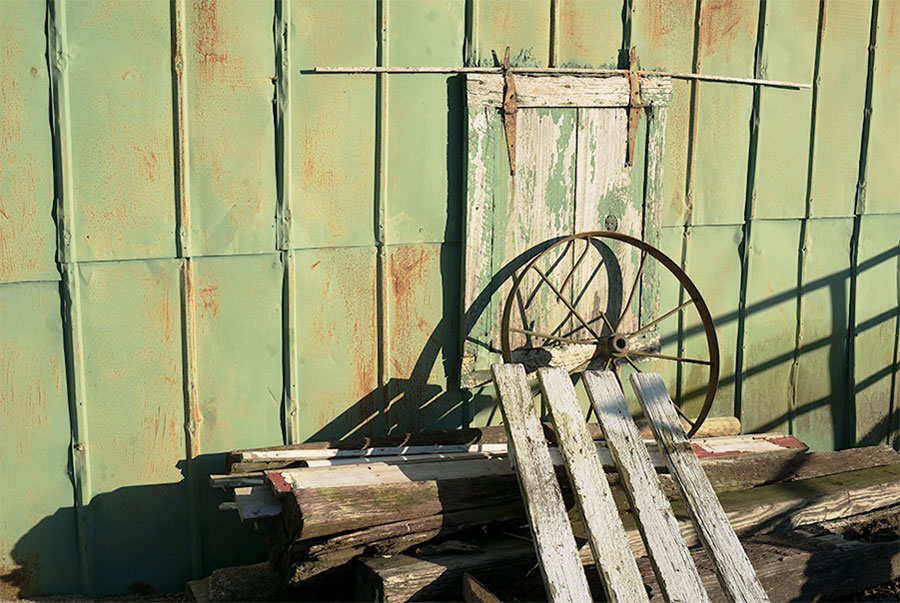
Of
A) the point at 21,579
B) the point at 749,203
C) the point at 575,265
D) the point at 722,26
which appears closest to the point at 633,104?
the point at 722,26

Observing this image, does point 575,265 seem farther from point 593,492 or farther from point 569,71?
point 593,492

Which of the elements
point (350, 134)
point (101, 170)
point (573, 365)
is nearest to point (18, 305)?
point (101, 170)

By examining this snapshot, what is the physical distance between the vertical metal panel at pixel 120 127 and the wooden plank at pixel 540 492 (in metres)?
1.83

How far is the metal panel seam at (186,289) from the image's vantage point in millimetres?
4336

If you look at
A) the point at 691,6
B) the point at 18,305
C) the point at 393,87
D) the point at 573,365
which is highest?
the point at 691,6

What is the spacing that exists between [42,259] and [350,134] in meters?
1.58

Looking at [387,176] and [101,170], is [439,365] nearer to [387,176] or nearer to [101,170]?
[387,176]

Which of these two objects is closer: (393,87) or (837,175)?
(393,87)

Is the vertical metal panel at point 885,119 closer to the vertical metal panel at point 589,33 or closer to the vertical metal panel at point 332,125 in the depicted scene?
the vertical metal panel at point 589,33

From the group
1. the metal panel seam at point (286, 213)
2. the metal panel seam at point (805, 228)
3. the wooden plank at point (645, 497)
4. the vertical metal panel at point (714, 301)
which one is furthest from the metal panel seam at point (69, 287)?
the metal panel seam at point (805, 228)

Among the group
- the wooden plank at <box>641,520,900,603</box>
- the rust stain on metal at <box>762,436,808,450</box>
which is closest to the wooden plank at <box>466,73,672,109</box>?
the rust stain on metal at <box>762,436,808,450</box>

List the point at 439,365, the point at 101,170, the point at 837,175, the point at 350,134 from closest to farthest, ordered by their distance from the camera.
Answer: the point at 101,170 < the point at 350,134 < the point at 439,365 < the point at 837,175

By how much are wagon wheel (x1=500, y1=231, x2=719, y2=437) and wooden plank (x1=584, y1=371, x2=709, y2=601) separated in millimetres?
447

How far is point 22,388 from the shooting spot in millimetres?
4289
